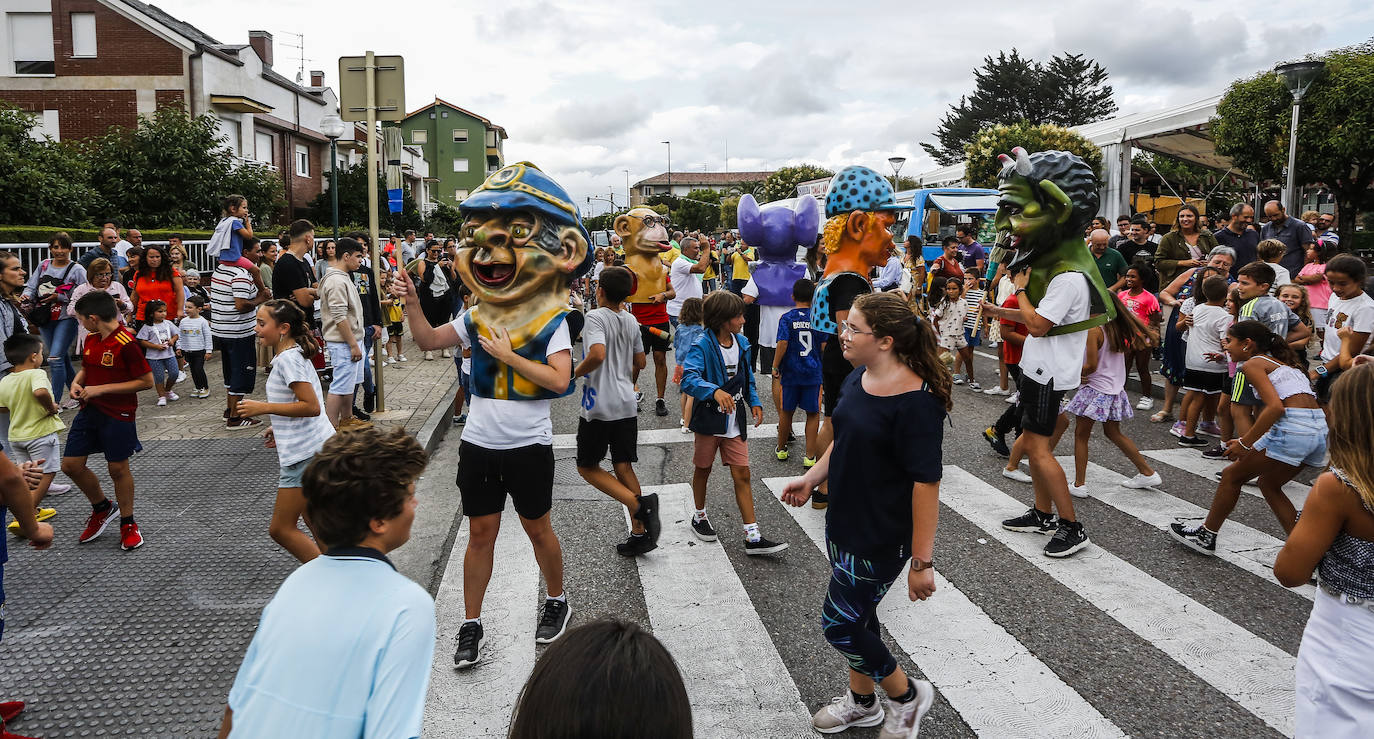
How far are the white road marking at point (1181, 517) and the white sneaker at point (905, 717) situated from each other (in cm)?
261

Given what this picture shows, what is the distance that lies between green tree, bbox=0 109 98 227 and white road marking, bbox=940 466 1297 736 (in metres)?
17.7

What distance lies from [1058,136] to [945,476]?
23.6 meters

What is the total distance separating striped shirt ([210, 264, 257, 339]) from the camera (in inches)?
327

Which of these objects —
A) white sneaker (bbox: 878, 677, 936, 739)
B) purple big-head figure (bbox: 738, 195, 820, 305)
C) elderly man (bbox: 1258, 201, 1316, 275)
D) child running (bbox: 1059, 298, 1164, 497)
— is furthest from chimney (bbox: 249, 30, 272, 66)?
white sneaker (bbox: 878, 677, 936, 739)

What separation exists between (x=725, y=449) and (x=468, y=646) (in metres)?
1.99

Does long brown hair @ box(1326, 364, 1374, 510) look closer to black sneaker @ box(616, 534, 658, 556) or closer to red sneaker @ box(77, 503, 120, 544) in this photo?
black sneaker @ box(616, 534, 658, 556)

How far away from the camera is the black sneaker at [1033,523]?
5.29 m

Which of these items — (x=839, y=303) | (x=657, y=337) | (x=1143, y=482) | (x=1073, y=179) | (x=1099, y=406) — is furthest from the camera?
(x=657, y=337)

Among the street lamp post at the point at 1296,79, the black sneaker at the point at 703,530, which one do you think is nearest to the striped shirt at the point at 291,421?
the black sneaker at the point at 703,530

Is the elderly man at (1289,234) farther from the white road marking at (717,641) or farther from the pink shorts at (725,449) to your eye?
the white road marking at (717,641)

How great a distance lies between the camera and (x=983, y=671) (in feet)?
12.1

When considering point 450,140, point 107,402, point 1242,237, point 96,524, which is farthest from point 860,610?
point 450,140

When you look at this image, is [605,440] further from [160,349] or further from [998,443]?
[160,349]

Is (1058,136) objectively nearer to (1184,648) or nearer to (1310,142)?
(1310,142)
